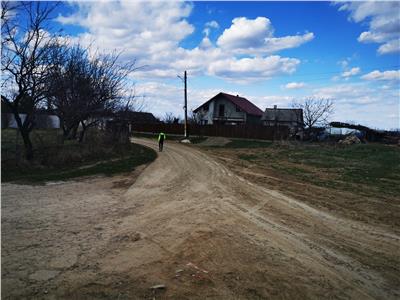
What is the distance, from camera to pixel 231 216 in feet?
33.8

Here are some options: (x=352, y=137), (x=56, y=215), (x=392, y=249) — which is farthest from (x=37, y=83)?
(x=352, y=137)

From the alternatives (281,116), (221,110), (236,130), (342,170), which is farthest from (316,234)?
(281,116)

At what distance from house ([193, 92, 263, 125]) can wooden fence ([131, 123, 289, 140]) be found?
11095 mm

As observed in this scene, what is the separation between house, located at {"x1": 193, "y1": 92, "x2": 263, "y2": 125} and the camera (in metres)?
58.3

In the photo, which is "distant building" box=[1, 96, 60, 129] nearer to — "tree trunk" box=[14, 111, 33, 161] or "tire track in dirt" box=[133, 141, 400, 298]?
"tree trunk" box=[14, 111, 33, 161]

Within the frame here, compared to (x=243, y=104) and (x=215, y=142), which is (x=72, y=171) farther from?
(x=243, y=104)

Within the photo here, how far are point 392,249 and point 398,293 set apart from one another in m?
2.29

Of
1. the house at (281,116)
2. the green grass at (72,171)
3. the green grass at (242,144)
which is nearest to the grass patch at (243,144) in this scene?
the green grass at (242,144)

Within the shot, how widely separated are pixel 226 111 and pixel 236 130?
14.4 metres

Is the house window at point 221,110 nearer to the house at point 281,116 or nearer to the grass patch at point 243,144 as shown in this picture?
the house at point 281,116

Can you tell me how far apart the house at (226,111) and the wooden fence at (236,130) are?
11.1 m

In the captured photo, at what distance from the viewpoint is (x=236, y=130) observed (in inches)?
1796

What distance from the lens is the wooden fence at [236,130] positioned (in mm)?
42938

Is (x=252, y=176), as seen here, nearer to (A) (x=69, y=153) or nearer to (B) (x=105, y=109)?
(A) (x=69, y=153)
